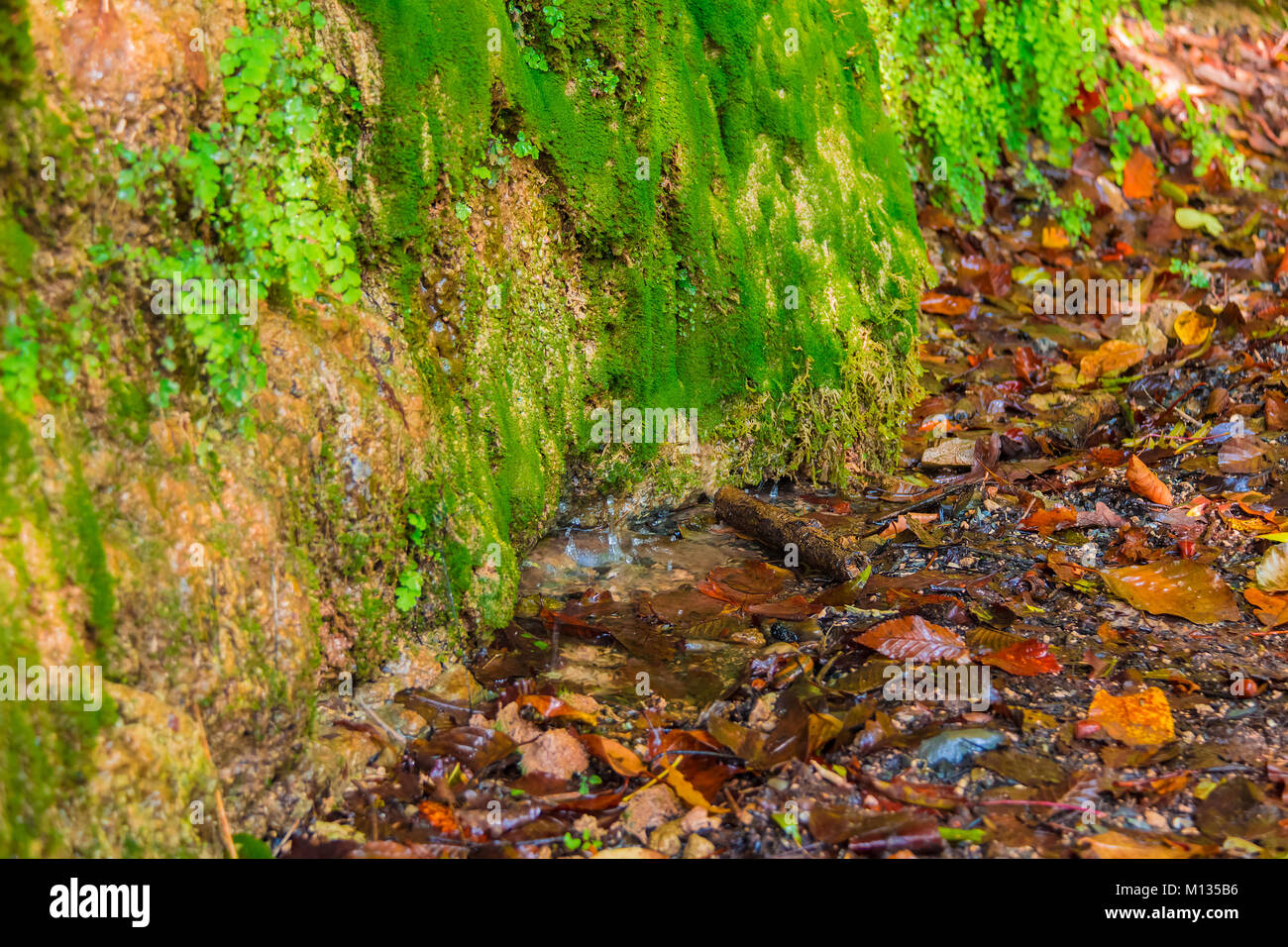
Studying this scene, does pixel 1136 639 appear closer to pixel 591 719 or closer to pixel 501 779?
pixel 591 719

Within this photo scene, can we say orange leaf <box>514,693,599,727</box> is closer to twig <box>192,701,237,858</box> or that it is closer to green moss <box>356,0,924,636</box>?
green moss <box>356,0,924,636</box>

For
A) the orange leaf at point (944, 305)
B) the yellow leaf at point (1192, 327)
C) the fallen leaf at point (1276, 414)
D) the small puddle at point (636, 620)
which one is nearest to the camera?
the small puddle at point (636, 620)

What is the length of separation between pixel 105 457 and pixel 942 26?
664cm

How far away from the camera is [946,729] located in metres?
3.04

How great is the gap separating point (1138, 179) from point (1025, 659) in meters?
6.60

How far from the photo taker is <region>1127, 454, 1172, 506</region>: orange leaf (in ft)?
14.9

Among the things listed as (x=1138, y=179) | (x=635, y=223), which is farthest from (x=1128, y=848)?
(x=1138, y=179)

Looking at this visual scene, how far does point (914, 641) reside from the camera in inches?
137

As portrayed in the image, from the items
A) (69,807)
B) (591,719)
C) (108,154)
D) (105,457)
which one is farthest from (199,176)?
(591,719)

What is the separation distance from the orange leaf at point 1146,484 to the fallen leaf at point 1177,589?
616mm

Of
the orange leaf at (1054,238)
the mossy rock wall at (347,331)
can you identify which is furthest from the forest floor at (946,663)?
the orange leaf at (1054,238)

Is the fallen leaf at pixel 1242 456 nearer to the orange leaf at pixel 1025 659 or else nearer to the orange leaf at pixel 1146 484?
the orange leaf at pixel 1146 484

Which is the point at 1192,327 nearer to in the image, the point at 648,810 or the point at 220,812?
the point at 648,810

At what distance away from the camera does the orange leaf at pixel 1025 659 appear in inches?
132
